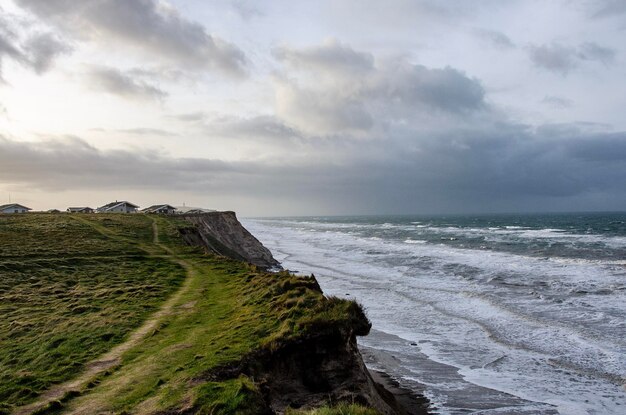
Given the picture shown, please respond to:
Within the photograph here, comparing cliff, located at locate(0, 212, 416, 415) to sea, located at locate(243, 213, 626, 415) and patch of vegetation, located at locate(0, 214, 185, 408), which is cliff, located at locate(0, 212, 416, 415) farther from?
sea, located at locate(243, 213, 626, 415)

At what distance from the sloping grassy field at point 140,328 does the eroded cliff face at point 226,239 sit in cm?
1784

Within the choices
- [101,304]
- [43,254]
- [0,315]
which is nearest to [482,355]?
[101,304]

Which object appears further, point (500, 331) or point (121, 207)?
point (121, 207)

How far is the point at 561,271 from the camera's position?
133 feet

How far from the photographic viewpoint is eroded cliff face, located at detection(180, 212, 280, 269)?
47.6m

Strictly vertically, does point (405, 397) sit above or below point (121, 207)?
below

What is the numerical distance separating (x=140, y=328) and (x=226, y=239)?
46451 millimetres

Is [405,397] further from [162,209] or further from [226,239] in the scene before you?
[162,209]

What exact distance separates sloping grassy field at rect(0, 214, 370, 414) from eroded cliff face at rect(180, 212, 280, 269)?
1784cm

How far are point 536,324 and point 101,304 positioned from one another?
72.7ft

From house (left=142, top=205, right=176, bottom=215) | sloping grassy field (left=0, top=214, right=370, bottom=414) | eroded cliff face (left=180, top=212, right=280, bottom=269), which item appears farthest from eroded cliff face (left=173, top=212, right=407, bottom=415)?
house (left=142, top=205, right=176, bottom=215)

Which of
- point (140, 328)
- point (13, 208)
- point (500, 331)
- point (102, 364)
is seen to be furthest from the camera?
point (13, 208)

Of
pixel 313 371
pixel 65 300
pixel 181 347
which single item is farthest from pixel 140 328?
pixel 65 300

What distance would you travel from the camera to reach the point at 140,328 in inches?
612
